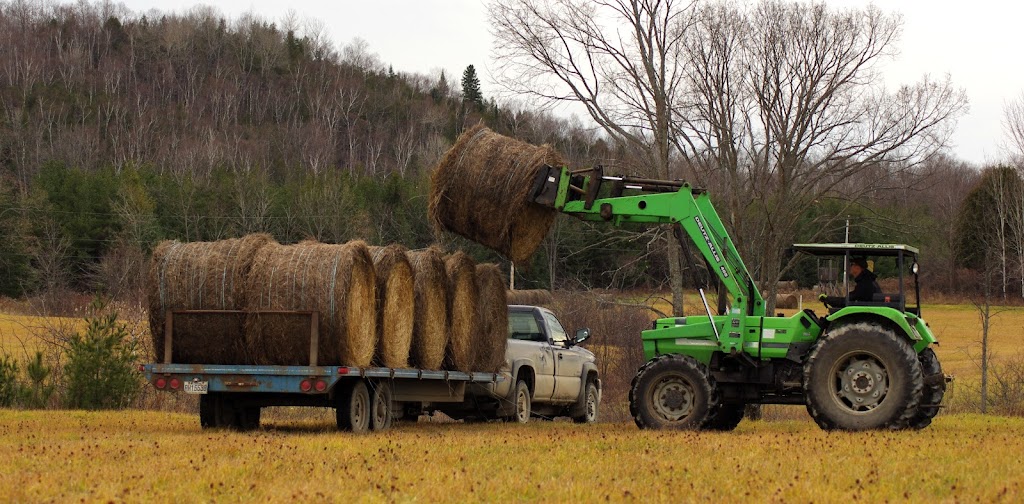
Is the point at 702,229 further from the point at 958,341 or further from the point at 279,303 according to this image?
the point at 958,341

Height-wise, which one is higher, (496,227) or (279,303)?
(496,227)

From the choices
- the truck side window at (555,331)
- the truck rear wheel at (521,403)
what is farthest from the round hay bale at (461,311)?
the truck side window at (555,331)

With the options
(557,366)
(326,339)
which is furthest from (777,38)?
(326,339)

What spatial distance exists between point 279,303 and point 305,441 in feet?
5.97

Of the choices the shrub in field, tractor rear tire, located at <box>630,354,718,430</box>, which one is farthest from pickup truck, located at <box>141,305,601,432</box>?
the shrub in field

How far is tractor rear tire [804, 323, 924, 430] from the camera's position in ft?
47.0

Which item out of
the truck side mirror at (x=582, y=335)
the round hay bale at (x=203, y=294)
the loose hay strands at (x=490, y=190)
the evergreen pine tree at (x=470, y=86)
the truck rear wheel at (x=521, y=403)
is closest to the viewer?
the round hay bale at (x=203, y=294)

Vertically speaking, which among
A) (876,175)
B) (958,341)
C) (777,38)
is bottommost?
(958,341)

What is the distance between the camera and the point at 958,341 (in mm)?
51938

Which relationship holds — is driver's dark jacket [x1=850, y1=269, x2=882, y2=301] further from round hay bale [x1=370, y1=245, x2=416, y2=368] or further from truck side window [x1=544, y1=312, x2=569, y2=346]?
truck side window [x1=544, y1=312, x2=569, y2=346]

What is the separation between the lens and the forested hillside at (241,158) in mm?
30453

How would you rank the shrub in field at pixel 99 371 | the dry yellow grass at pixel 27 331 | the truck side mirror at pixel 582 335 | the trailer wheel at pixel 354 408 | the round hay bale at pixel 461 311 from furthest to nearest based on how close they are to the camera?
the dry yellow grass at pixel 27 331, the shrub in field at pixel 99 371, the truck side mirror at pixel 582 335, the round hay bale at pixel 461 311, the trailer wheel at pixel 354 408

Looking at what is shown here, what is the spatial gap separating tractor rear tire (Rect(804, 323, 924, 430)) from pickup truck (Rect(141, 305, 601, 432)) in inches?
174

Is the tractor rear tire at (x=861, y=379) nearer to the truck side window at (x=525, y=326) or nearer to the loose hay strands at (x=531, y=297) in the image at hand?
the truck side window at (x=525, y=326)
